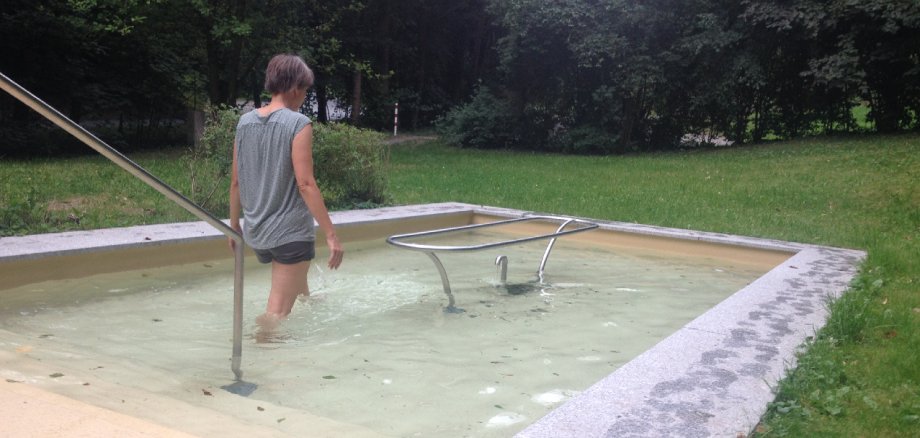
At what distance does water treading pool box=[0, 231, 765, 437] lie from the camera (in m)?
4.12

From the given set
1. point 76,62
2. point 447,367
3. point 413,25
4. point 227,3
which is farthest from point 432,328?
point 413,25

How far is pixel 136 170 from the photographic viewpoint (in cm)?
345

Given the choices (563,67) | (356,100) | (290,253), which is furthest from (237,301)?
(356,100)

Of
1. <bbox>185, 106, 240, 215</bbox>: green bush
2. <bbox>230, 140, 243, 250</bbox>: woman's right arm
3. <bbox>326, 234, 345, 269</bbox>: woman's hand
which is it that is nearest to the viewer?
<bbox>326, 234, 345, 269</bbox>: woman's hand

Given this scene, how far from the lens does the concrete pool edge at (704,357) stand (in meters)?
3.12

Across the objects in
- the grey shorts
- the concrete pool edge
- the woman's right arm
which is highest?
the woman's right arm

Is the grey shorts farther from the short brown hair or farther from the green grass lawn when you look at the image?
the green grass lawn

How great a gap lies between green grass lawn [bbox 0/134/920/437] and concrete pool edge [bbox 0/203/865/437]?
0.15 m

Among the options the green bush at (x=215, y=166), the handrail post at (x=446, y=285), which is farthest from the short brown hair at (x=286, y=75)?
the green bush at (x=215, y=166)

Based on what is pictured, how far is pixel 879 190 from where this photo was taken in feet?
39.4

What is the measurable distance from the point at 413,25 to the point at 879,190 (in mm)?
20361

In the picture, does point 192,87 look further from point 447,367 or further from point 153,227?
point 447,367

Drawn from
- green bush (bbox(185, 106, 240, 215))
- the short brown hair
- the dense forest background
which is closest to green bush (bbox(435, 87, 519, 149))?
the dense forest background

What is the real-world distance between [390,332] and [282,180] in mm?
1662
